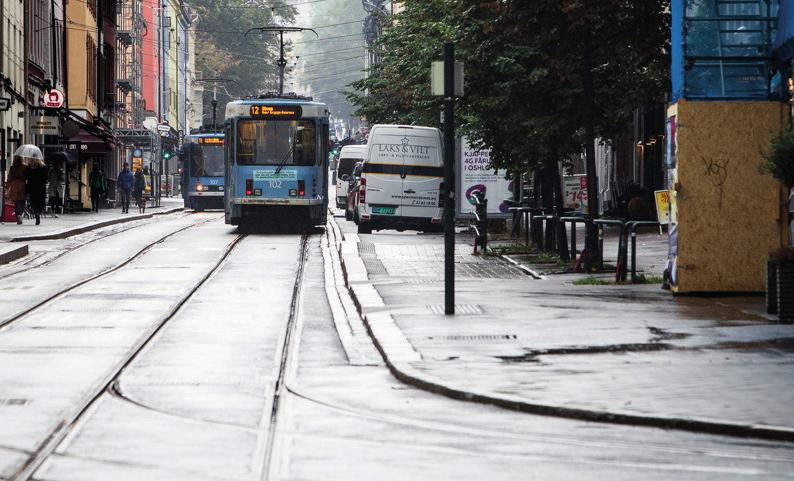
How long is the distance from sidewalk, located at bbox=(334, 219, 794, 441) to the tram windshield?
16245mm

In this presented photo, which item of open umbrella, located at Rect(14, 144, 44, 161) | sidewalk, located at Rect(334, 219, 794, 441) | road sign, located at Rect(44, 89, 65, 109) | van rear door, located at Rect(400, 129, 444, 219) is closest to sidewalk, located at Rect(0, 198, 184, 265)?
open umbrella, located at Rect(14, 144, 44, 161)

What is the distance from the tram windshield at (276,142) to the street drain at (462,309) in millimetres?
20465

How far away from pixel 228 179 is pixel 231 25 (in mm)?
89163

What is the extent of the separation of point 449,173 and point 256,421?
23.0 ft

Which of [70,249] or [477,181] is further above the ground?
[477,181]

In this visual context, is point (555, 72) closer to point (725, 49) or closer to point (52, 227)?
point (725, 49)

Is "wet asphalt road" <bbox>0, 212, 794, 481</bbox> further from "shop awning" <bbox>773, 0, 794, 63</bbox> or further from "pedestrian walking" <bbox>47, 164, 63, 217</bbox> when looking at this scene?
"pedestrian walking" <bbox>47, 164, 63, 217</bbox>

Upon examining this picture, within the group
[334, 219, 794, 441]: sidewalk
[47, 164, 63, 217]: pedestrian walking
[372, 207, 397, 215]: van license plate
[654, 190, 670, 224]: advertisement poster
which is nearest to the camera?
[334, 219, 794, 441]: sidewalk

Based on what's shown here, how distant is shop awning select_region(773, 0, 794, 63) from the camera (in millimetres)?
17844

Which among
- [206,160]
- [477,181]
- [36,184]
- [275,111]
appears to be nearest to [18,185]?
[36,184]

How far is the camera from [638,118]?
143 feet

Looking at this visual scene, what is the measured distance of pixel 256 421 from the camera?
9.73m

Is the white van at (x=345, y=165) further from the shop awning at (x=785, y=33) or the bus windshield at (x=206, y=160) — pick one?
the shop awning at (x=785, y=33)

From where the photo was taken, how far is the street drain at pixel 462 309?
16.6 metres
